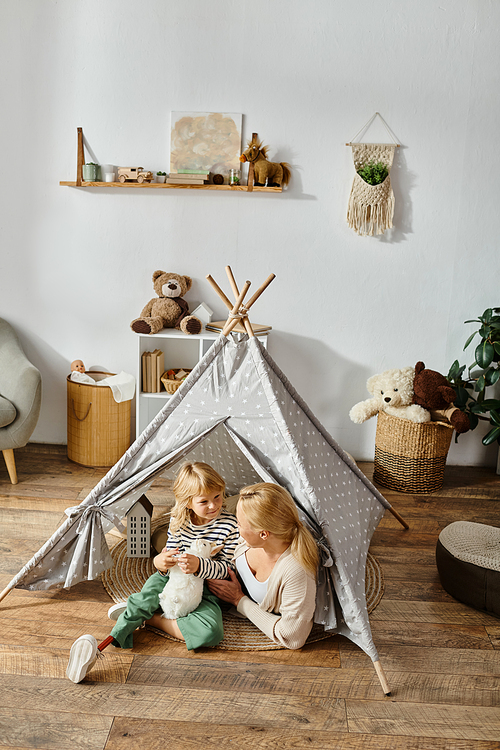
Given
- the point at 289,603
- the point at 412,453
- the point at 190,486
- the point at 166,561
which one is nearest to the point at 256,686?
the point at 289,603

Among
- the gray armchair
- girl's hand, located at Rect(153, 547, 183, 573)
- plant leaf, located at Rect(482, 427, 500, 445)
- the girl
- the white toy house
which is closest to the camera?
the girl

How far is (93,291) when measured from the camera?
3533mm

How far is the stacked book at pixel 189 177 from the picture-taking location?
3262 mm

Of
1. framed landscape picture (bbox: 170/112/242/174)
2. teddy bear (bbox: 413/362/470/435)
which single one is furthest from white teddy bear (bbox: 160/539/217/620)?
framed landscape picture (bbox: 170/112/242/174)

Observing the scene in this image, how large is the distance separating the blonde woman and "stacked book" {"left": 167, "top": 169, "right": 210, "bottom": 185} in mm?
1898

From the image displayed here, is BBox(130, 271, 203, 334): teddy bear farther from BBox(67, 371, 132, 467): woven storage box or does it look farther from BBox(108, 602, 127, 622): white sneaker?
BBox(108, 602, 127, 622): white sneaker

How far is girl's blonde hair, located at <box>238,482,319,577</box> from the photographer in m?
1.92

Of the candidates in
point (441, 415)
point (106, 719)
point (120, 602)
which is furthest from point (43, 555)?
point (441, 415)

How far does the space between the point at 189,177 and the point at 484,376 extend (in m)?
1.84

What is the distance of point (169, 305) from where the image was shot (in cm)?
333

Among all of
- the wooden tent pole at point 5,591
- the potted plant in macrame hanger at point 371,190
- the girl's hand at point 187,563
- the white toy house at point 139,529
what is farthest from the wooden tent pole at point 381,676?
the potted plant in macrame hanger at point 371,190

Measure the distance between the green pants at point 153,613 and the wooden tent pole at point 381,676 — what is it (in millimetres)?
481

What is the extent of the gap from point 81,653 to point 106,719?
0.20m

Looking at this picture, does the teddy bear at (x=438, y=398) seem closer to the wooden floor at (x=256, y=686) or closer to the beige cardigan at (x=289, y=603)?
the wooden floor at (x=256, y=686)
